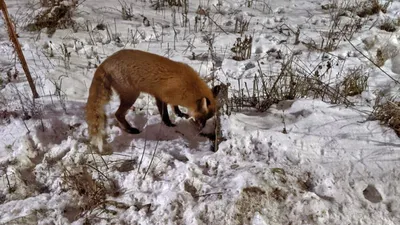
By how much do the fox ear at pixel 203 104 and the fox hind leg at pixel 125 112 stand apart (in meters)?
0.72

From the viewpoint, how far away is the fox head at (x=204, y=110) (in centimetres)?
354

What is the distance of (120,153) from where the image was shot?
360cm

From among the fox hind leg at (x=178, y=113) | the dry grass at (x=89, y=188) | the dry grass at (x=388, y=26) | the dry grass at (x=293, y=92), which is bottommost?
the dry grass at (x=89, y=188)

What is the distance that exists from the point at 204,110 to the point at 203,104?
0.09 meters

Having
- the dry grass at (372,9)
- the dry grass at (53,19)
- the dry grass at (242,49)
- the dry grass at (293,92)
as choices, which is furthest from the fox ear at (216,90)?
the dry grass at (372,9)

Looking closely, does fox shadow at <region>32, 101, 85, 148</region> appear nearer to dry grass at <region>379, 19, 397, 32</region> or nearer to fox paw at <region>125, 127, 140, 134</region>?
fox paw at <region>125, 127, 140, 134</region>

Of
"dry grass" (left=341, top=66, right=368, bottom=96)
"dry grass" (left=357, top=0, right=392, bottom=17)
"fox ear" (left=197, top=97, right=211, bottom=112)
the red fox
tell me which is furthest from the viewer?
"dry grass" (left=357, top=0, right=392, bottom=17)

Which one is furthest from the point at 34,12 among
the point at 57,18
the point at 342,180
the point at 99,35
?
the point at 342,180

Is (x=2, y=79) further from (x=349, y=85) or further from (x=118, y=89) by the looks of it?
(x=349, y=85)

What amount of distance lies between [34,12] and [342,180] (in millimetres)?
5999

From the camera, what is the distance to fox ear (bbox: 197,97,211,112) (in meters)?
3.48

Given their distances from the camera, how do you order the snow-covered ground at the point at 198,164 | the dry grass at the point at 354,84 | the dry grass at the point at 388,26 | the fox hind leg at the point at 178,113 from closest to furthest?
the snow-covered ground at the point at 198,164 → the fox hind leg at the point at 178,113 → the dry grass at the point at 354,84 → the dry grass at the point at 388,26

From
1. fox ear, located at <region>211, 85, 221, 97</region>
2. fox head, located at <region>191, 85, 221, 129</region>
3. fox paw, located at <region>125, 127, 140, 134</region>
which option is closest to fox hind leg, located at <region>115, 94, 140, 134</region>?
fox paw, located at <region>125, 127, 140, 134</region>

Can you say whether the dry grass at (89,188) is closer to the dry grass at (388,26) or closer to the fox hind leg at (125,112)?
the fox hind leg at (125,112)
